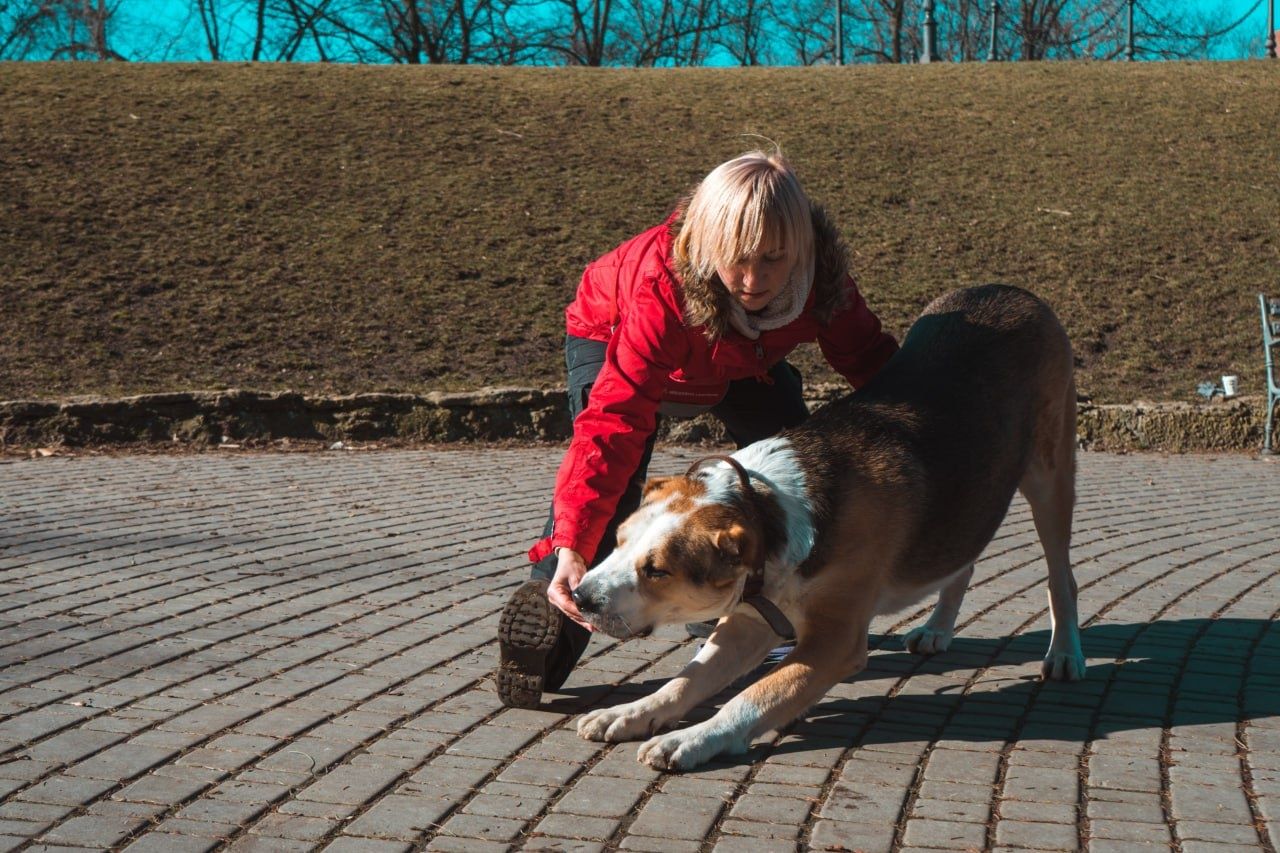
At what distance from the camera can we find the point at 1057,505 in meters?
5.13

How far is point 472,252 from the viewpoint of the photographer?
55.7 ft

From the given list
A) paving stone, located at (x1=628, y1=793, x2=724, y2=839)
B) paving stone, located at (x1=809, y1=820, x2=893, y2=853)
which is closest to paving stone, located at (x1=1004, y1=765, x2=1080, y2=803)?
paving stone, located at (x1=809, y1=820, x2=893, y2=853)

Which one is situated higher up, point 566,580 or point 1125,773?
point 566,580

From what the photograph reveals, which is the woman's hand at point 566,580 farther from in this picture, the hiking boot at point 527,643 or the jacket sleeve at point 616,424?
the hiking boot at point 527,643

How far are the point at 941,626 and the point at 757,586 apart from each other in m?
1.60

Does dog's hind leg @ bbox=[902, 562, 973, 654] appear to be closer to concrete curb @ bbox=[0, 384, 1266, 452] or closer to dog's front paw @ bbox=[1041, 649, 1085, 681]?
dog's front paw @ bbox=[1041, 649, 1085, 681]

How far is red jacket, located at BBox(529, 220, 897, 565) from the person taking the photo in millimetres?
4219

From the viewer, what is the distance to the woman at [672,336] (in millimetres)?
4191

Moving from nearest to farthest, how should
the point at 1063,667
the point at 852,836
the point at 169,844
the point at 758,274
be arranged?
the point at 169,844, the point at 852,836, the point at 758,274, the point at 1063,667

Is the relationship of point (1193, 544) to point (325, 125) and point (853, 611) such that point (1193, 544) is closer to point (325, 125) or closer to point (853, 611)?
point (853, 611)

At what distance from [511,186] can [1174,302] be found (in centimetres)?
912

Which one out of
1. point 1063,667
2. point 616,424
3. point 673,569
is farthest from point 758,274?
point 1063,667

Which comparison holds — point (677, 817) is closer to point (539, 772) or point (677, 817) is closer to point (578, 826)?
point (578, 826)

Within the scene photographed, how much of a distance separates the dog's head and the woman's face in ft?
2.51
